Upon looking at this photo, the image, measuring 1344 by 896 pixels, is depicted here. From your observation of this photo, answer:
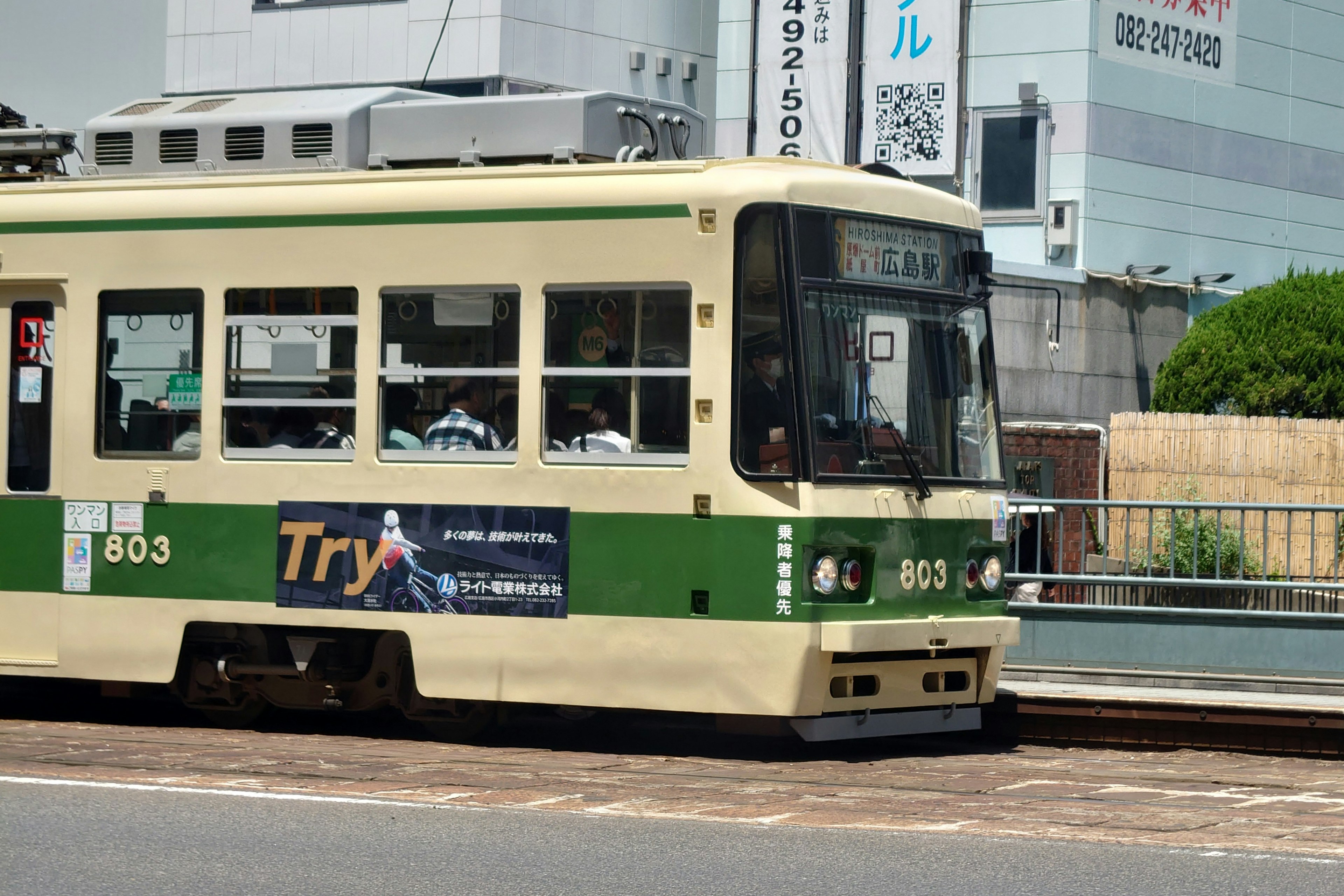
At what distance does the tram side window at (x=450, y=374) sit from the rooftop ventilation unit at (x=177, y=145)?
6.94 ft

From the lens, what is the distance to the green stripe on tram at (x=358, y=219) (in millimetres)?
10055

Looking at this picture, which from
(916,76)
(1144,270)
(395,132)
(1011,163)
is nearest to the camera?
(395,132)

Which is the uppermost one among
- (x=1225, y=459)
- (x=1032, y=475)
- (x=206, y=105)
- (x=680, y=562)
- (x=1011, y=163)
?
(x=1011, y=163)

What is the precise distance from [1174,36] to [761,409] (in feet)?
82.1

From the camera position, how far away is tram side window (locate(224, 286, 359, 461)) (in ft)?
34.6

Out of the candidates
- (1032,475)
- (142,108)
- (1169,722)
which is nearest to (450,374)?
(142,108)

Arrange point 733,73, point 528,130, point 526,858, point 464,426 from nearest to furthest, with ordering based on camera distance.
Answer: point 526,858 < point 464,426 < point 528,130 < point 733,73

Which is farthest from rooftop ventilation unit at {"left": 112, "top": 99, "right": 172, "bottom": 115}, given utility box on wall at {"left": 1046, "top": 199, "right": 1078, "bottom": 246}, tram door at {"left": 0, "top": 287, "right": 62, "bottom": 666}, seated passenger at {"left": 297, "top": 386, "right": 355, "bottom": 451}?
utility box on wall at {"left": 1046, "top": 199, "right": 1078, "bottom": 246}

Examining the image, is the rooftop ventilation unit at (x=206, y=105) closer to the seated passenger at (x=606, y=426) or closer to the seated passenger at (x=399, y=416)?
the seated passenger at (x=399, y=416)

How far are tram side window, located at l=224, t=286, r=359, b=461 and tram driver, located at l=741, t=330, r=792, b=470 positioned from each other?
227 centimetres

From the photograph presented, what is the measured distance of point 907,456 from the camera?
33.2ft

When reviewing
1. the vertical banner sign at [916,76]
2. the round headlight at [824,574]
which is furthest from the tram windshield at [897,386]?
the vertical banner sign at [916,76]

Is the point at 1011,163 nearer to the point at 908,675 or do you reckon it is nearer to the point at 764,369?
the point at 908,675

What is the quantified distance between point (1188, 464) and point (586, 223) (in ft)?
40.9
